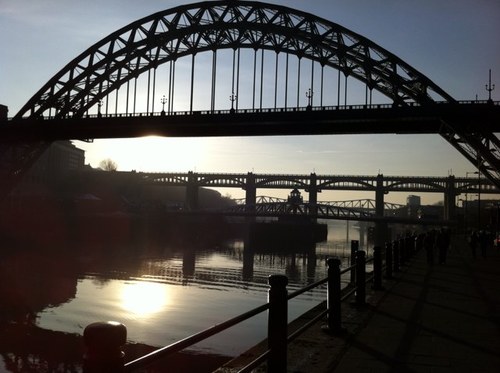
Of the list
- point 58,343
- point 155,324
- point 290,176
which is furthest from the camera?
point 290,176

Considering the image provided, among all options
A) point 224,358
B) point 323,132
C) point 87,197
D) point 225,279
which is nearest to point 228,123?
point 323,132

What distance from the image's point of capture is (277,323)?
589cm

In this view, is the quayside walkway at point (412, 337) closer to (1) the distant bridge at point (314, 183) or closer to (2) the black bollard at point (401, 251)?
(2) the black bollard at point (401, 251)

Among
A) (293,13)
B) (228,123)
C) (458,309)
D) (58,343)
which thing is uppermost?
(293,13)

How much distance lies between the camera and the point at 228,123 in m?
49.2

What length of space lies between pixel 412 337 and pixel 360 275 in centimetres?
265

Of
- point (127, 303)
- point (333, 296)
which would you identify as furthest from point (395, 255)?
point (333, 296)

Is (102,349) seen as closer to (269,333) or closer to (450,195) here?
(269,333)

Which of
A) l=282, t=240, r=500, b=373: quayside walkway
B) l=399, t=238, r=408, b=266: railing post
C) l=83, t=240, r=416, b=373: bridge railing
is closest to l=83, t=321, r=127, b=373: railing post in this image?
l=83, t=240, r=416, b=373: bridge railing

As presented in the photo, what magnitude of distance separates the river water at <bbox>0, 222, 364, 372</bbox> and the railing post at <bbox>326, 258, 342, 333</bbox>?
5028 millimetres

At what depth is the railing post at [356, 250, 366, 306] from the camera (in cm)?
1141

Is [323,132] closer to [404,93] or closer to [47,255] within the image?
[404,93]

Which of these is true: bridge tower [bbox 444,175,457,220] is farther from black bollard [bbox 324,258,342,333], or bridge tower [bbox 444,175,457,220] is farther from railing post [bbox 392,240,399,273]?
black bollard [bbox 324,258,342,333]

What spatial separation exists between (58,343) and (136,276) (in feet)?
58.7
